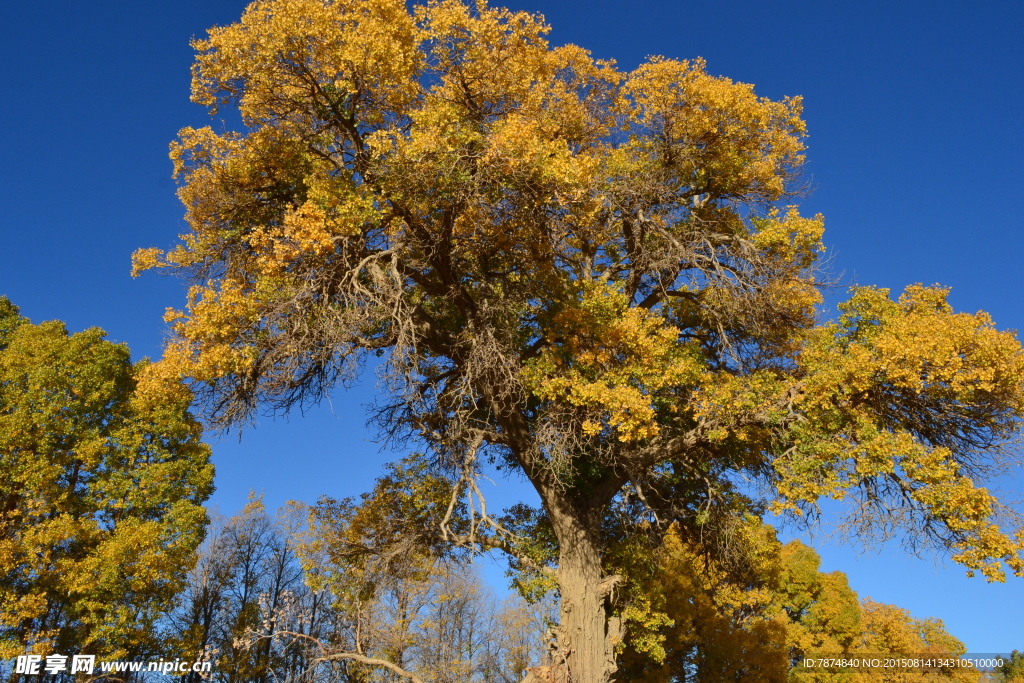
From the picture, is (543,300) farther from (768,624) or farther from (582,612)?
(768,624)

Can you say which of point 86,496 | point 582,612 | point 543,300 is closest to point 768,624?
point 582,612

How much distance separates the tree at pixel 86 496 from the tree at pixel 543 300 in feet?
17.4

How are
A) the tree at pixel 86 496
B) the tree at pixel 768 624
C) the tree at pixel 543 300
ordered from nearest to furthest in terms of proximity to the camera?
the tree at pixel 543 300
the tree at pixel 86 496
the tree at pixel 768 624

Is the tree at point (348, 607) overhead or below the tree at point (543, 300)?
below

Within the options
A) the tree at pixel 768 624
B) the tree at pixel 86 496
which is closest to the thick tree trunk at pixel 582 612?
the tree at pixel 768 624

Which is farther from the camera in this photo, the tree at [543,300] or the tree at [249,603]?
the tree at [249,603]

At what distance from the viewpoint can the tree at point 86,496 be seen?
1308 centimetres

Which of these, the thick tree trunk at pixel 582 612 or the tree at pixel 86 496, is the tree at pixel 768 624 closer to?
the thick tree trunk at pixel 582 612

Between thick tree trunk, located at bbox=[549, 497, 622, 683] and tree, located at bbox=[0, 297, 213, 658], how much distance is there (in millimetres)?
7807

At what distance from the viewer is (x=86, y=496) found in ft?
48.2

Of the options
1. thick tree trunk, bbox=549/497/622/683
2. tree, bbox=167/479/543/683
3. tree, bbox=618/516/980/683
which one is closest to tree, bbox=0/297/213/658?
tree, bbox=167/479/543/683

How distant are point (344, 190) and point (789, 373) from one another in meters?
7.92

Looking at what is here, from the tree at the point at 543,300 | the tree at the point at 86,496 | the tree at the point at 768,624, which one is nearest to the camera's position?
the tree at the point at 543,300

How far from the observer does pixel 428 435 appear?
1150 cm
